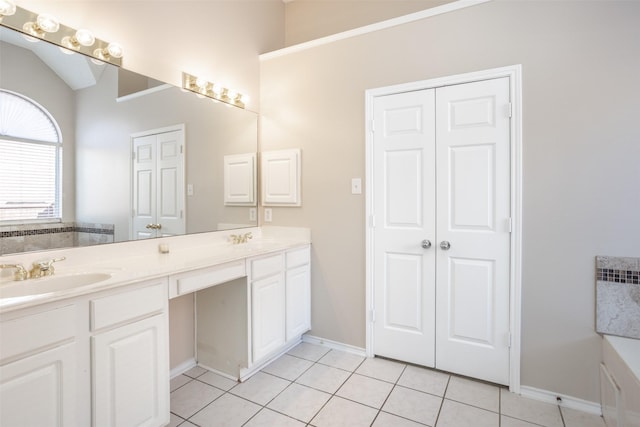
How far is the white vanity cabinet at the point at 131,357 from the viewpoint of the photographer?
4.31ft

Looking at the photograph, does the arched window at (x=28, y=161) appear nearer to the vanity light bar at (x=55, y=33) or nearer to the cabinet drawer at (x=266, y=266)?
the vanity light bar at (x=55, y=33)

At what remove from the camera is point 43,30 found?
4.97 ft

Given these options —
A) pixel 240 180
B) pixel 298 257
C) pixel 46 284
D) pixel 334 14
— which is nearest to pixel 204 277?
pixel 46 284

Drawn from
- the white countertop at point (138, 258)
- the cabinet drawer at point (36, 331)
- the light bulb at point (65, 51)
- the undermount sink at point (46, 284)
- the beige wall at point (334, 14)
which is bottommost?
the cabinet drawer at point (36, 331)

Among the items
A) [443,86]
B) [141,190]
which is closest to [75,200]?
[141,190]

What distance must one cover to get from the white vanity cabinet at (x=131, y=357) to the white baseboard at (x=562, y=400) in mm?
2083

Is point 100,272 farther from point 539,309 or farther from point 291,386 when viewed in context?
point 539,309

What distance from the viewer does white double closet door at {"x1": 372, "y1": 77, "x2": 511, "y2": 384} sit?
6.77ft

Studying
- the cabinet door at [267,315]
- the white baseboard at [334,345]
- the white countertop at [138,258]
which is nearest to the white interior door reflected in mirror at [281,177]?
the white countertop at [138,258]

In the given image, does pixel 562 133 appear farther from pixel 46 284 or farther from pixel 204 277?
pixel 46 284

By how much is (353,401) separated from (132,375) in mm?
1231

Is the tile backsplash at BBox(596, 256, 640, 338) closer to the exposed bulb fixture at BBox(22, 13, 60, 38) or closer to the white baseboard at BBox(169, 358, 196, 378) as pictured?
the white baseboard at BBox(169, 358, 196, 378)

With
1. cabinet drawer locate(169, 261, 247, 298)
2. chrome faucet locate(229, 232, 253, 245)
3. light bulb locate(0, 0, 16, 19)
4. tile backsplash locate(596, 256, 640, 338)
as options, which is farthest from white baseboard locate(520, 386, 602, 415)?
light bulb locate(0, 0, 16, 19)

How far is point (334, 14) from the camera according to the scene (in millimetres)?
3031
